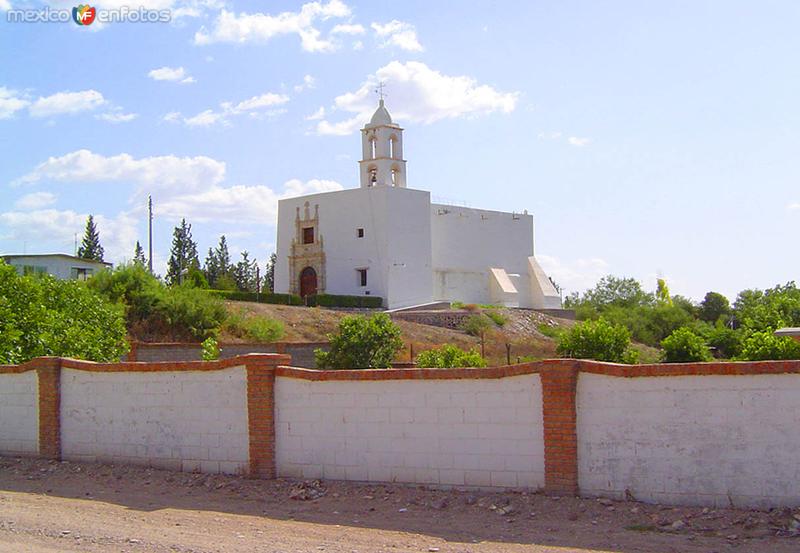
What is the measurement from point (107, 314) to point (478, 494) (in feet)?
44.0

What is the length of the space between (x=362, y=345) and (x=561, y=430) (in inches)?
575

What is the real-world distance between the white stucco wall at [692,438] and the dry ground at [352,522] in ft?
0.76

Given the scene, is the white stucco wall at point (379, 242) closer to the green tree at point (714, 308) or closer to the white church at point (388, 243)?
the white church at point (388, 243)

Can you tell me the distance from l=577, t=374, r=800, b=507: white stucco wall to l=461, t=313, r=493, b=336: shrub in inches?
1523

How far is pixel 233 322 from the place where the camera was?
3619 cm

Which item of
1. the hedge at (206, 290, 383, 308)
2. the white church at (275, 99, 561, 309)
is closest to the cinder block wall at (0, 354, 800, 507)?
the hedge at (206, 290, 383, 308)

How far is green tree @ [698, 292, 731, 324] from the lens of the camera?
74.8m

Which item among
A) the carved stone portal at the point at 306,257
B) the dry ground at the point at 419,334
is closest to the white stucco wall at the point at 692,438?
the dry ground at the point at 419,334

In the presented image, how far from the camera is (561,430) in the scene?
33.7ft

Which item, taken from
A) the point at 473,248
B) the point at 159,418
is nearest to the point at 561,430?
the point at 159,418

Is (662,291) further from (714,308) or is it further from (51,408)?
(51,408)

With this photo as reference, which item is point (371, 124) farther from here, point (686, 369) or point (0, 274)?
point (686, 369)

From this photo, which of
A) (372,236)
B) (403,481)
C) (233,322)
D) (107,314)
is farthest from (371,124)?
(403,481)

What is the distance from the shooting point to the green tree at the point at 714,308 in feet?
245
